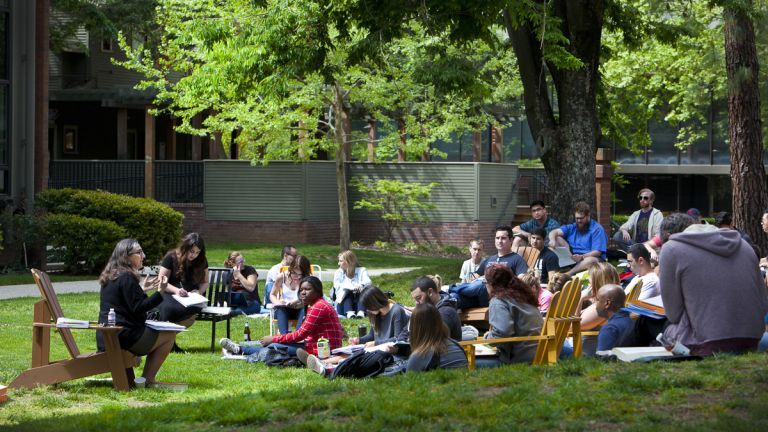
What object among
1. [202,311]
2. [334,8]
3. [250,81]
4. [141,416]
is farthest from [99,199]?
[141,416]

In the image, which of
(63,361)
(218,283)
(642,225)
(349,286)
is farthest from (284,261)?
(63,361)

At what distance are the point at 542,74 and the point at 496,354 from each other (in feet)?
34.1

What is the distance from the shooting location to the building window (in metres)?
39.4

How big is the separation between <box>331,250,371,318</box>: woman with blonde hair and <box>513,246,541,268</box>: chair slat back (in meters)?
2.18

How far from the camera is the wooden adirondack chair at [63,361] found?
1000 cm

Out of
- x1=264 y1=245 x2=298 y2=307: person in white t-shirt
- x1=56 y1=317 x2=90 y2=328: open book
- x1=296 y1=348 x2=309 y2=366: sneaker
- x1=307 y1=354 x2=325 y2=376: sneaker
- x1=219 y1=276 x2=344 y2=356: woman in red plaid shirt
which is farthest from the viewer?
x1=264 y1=245 x2=298 y2=307: person in white t-shirt

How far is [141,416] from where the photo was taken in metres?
7.95

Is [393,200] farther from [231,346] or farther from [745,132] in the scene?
[231,346]

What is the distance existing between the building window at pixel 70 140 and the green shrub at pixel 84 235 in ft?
58.7

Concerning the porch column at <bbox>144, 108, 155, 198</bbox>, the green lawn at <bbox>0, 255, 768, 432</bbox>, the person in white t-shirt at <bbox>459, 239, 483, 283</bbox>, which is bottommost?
the green lawn at <bbox>0, 255, 768, 432</bbox>

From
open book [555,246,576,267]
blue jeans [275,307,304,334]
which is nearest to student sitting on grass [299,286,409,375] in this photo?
blue jeans [275,307,304,334]

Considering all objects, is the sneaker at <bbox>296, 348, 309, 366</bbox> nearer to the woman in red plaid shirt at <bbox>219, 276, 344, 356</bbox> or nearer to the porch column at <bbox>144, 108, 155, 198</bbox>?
the woman in red plaid shirt at <bbox>219, 276, 344, 356</bbox>

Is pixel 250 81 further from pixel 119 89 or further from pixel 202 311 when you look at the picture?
pixel 119 89

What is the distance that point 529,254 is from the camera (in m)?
15.6
